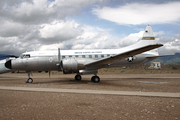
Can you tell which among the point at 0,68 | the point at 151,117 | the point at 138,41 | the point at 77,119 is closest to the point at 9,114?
the point at 77,119

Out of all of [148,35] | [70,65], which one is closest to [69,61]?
[70,65]

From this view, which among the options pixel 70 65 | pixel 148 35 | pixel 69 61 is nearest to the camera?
pixel 70 65

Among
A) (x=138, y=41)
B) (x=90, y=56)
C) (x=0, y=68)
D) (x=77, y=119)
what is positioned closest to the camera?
(x=77, y=119)

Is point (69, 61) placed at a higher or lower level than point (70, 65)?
higher

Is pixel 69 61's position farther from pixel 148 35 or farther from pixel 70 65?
pixel 148 35

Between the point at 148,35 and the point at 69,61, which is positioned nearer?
the point at 69,61

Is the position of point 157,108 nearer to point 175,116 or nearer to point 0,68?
point 175,116

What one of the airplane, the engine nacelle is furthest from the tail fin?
the engine nacelle

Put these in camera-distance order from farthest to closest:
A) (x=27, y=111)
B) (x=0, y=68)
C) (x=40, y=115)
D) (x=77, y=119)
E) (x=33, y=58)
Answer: (x=0, y=68) < (x=33, y=58) < (x=27, y=111) < (x=40, y=115) < (x=77, y=119)

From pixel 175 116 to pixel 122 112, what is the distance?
68.7 inches

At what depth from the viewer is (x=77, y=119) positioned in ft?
15.3

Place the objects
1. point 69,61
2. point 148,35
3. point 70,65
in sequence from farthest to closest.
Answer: point 148,35
point 69,61
point 70,65

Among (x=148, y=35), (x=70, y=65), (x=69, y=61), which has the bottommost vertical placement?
(x=70, y=65)

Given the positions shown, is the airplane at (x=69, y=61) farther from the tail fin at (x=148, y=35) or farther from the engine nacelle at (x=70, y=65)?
the tail fin at (x=148, y=35)
